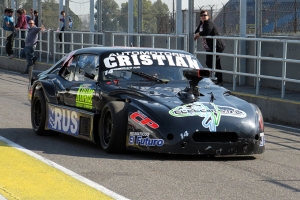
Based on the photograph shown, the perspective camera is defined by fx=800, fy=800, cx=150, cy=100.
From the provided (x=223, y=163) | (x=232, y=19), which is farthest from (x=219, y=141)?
(x=232, y=19)

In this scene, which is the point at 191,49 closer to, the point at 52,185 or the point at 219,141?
the point at 219,141

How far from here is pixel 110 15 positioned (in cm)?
2753

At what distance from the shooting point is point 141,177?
324 inches

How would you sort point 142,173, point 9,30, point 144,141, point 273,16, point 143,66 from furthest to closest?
point 9,30 → point 273,16 → point 143,66 → point 144,141 → point 142,173

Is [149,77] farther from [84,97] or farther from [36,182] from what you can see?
[36,182]

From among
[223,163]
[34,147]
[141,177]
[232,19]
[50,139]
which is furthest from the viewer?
[232,19]

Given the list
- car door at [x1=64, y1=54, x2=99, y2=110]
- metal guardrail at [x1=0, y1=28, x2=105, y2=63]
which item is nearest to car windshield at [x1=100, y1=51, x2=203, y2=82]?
car door at [x1=64, y1=54, x2=99, y2=110]

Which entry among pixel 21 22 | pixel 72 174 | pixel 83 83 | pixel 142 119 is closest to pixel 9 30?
pixel 21 22

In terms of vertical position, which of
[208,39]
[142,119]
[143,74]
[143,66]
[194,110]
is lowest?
[142,119]

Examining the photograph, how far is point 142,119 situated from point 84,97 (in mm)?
1518

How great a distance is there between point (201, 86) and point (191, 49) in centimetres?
935

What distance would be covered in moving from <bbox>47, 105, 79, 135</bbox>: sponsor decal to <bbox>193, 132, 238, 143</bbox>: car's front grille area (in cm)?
202

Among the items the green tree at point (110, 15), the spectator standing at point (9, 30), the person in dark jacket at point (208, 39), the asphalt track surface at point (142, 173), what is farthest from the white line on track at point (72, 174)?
the spectator standing at point (9, 30)

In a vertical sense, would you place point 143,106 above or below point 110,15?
below
